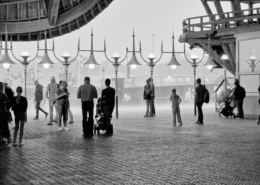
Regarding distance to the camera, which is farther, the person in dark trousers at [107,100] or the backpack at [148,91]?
the backpack at [148,91]

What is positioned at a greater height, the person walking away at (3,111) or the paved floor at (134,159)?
the person walking away at (3,111)

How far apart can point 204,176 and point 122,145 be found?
14.7 feet

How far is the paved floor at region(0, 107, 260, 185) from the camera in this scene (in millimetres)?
7152

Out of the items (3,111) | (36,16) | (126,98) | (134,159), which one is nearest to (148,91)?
(36,16)

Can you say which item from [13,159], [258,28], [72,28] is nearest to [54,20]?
[72,28]

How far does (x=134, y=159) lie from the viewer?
916 cm

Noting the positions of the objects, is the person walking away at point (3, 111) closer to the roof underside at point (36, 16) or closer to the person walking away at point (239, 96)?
the roof underside at point (36, 16)

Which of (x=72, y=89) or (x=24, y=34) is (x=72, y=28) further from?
(x=72, y=89)

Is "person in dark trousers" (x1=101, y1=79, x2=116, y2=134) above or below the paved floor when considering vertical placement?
above

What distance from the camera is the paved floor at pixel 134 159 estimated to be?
7152mm

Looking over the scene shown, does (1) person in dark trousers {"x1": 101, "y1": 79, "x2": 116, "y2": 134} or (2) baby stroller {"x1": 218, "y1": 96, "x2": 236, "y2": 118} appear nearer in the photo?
(1) person in dark trousers {"x1": 101, "y1": 79, "x2": 116, "y2": 134}

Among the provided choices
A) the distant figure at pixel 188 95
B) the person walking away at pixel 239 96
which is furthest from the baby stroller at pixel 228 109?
the distant figure at pixel 188 95

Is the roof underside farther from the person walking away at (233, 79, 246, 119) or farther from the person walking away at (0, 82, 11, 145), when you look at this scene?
the person walking away at (0, 82, 11, 145)

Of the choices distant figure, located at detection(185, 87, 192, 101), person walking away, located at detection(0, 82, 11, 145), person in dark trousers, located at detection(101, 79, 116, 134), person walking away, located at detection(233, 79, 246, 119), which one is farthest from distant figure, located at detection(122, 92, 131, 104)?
person walking away, located at detection(0, 82, 11, 145)
